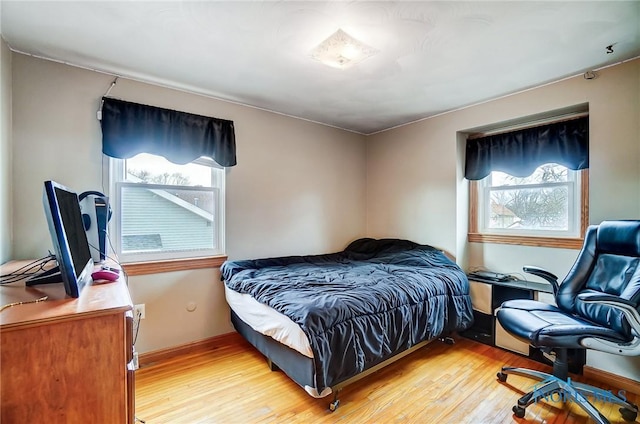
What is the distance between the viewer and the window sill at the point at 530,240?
97.1 inches

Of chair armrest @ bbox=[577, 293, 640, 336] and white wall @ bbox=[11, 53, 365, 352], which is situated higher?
white wall @ bbox=[11, 53, 365, 352]

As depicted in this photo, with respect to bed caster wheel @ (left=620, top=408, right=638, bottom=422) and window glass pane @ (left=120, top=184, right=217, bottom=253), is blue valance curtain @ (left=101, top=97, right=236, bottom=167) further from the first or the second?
bed caster wheel @ (left=620, top=408, right=638, bottom=422)

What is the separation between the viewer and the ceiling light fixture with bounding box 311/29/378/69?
176cm

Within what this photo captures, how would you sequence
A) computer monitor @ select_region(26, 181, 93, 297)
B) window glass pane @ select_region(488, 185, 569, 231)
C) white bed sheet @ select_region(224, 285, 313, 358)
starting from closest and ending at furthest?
computer monitor @ select_region(26, 181, 93, 297) → white bed sheet @ select_region(224, 285, 313, 358) → window glass pane @ select_region(488, 185, 569, 231)

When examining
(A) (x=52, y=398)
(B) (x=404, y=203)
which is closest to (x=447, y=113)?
(B) (x=404, y=203)

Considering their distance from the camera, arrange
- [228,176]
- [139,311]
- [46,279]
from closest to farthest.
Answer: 1. [46,279]
2. [139,311]
3. [228,176]

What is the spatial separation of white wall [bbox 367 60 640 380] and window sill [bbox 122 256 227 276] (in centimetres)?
216

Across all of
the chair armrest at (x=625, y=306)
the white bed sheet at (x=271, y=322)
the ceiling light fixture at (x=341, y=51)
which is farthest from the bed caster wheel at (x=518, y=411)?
the ceiling light fixture at (x=341, y=51)

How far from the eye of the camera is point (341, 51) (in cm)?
185

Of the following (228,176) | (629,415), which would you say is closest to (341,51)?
(228,176)

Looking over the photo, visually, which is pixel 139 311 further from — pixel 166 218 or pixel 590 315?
pixel 590 315

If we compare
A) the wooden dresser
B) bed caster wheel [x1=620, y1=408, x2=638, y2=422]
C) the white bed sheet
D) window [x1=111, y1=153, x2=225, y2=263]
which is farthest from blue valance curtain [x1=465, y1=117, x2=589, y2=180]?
the wooden dresser

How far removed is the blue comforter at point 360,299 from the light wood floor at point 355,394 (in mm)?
238

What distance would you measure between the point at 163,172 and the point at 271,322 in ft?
5.40
